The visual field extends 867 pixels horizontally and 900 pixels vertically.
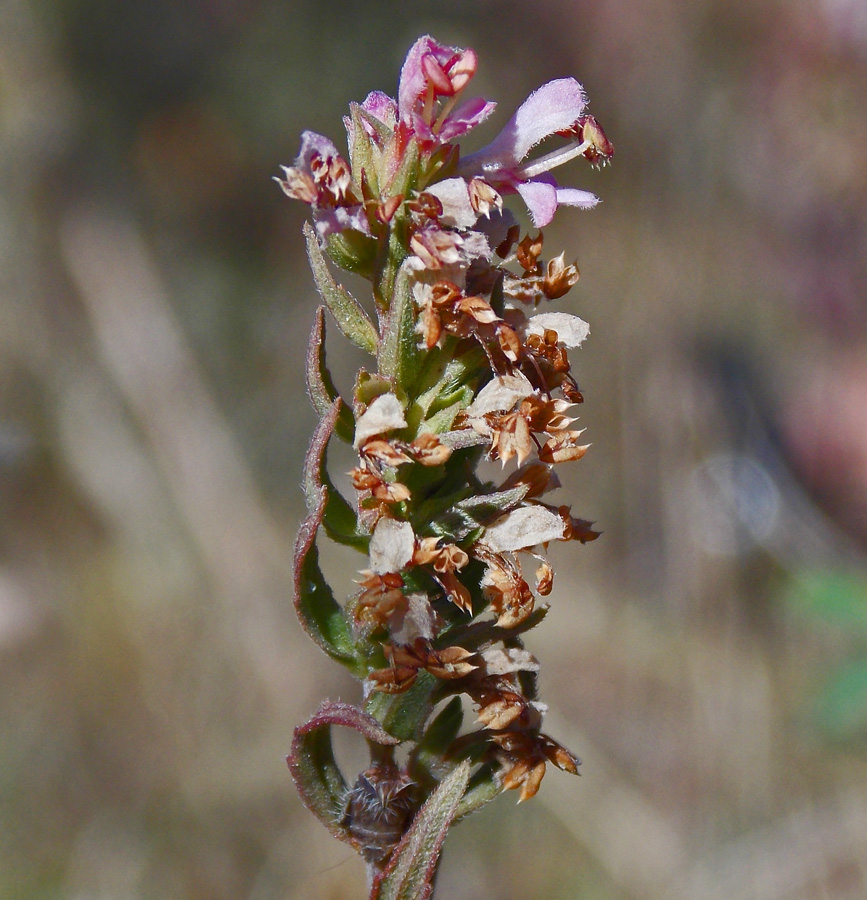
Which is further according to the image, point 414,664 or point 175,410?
point 175,410

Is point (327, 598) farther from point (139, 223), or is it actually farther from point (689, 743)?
point (139, 223)

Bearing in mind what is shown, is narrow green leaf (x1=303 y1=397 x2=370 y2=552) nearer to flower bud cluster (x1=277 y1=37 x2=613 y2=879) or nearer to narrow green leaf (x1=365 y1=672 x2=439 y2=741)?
flower bud cluster (x1=277 y1=37 x2=613 y2=879)

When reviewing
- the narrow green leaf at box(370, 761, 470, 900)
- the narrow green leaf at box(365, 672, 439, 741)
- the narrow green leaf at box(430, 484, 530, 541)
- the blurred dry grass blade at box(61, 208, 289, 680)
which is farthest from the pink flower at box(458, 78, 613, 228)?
the blurred dry grass blade at box(61, 208, 289, 680)

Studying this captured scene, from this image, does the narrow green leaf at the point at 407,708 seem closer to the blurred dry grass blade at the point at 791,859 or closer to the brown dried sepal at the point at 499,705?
the brown dried sepal at the point at 499,705

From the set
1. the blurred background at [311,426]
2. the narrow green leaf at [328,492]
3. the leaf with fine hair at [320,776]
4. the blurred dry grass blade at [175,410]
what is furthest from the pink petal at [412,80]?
the blurred dry grass blade at [175,410]

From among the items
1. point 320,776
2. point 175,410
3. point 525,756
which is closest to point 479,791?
point 525,756

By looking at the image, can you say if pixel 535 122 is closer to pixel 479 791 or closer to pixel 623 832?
pixel 479 791
